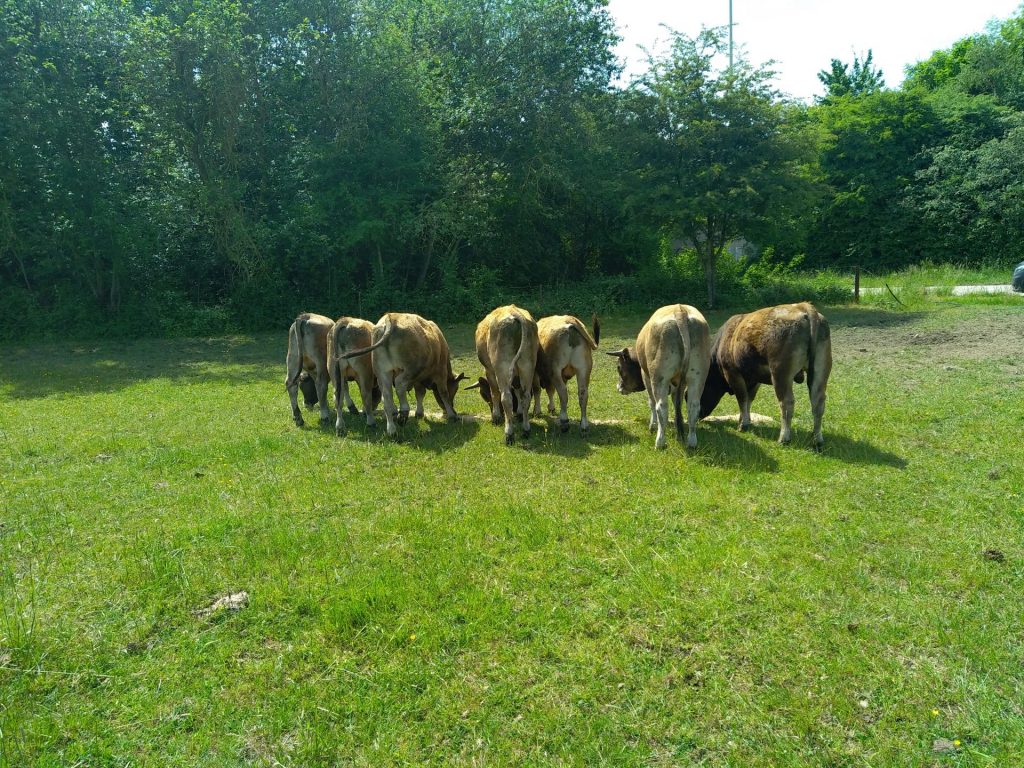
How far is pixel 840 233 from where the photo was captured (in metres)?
37.2

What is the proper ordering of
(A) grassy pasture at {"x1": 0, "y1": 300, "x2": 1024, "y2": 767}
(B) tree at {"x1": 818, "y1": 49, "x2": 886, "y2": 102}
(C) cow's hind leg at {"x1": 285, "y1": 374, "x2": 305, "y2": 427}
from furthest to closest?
(B) tree at {"x1": 818, "y1": 49, "x2": 886, "y2": 102} < (C) cow's hind leg at {"x1": 285, "y1": 374, "x2": 305, "y2": 427} < (A) grassy pasture at {"x1": 0, "y1": 300, "x2": 1024, "y2": 767}

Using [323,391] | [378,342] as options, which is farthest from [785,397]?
[323,391]

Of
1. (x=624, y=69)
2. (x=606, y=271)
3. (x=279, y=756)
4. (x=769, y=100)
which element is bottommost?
(x=279, y=756)

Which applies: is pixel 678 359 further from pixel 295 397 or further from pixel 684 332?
pixel 295 397

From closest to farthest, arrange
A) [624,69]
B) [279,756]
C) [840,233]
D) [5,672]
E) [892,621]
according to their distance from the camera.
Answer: [279,756] < [5,672] < [892,621] < [624,69] < [840,233]

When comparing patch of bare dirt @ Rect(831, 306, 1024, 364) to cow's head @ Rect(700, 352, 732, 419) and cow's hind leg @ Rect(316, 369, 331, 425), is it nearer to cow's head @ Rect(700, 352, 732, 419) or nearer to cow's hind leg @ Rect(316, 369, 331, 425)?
cow's head @ Rect(700, 352, 732, 419)

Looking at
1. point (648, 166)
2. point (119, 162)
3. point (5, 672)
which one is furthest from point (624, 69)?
point (5, 672)

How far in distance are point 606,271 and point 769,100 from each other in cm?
1003

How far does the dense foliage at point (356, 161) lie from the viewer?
21656 millimetres

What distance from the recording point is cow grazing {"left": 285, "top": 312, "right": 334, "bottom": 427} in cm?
1021

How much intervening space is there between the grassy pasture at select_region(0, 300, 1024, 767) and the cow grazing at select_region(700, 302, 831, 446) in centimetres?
60

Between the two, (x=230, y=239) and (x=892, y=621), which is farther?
(x=230, y=239)

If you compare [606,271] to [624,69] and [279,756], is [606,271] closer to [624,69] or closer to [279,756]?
[624,69]

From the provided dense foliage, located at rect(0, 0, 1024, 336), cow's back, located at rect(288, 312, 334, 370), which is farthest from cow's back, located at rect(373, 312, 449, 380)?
dense foliage, located at rect(0, 0, 1024, 336)
